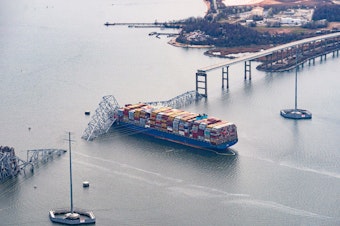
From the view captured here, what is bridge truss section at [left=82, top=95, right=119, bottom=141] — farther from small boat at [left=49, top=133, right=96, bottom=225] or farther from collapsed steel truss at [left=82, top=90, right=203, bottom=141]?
small boat at [left=49, top=133, right=96, bottom=225]

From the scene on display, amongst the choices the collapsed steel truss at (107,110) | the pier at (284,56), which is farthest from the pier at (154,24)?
the collapsed steel truss at (107,110)

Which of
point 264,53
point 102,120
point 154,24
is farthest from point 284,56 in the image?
point 102,120

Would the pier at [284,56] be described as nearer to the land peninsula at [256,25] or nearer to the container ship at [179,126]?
the land peninsula at [256,25]

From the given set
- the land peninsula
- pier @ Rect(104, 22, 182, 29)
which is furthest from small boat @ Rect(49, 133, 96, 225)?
pier @ Rect(104, 22, 182, 29)

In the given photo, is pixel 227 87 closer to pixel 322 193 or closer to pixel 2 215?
pixel 322 193

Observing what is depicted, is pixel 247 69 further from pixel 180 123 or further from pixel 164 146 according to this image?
pixel 164 146
